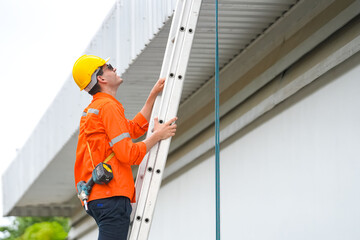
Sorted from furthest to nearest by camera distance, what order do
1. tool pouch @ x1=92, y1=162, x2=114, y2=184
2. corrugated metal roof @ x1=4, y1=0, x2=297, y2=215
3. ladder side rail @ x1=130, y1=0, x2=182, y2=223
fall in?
corrugated metal roof @ x1=4, y1=0, x2=297, y2=215
ladder side rail @ x1=130, y1=0, x2=182, y2=223
tool pouch @ x1=92, y1=162, x2=114, y2=184

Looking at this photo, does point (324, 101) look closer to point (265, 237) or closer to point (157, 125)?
point (265, 237)

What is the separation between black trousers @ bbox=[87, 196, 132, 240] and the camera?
5078 millimetres

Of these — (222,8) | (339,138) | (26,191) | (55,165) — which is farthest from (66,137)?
(339,138)

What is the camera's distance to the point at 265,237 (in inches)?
342

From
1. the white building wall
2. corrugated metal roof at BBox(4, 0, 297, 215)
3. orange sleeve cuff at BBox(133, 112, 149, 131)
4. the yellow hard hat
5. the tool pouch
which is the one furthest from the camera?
corrugated metal roof at BBox(4, 0, 297, 215)

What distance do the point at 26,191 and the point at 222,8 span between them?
11474 mm

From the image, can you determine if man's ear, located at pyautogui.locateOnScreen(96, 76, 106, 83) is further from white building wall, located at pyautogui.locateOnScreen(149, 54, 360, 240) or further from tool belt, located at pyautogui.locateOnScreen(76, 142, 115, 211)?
white building wall, located at pyautogui.locateOnScreen(149, 54, 360, 240)

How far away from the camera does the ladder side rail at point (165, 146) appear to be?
511 cm

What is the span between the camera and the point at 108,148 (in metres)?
5.25

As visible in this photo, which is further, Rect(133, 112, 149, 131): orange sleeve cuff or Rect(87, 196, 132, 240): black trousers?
Rect(133, 112, 149, 131): orange sleeve cuff

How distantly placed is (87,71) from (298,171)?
3.30 metres

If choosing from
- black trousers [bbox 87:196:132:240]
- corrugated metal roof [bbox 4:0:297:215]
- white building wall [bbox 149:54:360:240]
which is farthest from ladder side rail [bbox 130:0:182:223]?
white building wall [bbox 149:54:360:240]

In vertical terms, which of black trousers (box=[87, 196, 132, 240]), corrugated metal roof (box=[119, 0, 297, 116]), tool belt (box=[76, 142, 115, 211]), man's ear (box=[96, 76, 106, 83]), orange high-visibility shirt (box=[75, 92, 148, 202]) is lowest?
black trousers (box=[87, 196, 132, 240])

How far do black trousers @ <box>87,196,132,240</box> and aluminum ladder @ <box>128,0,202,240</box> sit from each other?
2.5 inches
